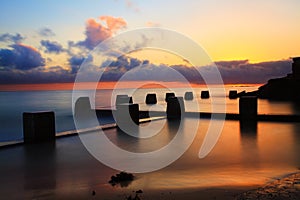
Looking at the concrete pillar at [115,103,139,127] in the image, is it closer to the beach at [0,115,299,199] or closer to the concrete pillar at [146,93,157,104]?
the beach at [0,115,299,199]

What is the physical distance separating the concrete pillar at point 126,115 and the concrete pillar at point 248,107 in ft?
14.8

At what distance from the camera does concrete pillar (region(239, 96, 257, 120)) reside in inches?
534

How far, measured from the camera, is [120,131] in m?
11.4

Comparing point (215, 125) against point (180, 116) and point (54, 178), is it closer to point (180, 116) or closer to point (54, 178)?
point (180, 116)

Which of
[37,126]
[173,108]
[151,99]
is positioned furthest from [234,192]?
[151,99]

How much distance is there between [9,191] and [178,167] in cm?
291

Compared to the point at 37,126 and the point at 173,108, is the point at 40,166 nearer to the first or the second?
the point at 37,126

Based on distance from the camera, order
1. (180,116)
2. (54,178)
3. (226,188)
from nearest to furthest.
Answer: (226,188) < (54,178) < (180,116)

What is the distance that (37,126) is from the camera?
9086mm

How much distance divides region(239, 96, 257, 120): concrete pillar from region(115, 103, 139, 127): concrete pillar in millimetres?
4505

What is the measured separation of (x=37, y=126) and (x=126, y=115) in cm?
439

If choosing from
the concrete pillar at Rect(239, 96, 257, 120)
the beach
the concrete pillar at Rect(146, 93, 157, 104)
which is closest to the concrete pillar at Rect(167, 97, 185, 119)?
the concrete pillar at Rect(239, 96, 257, 120)

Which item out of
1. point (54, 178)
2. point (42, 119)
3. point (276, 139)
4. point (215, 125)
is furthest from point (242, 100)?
point (54, 178)

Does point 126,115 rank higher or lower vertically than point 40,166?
higher
